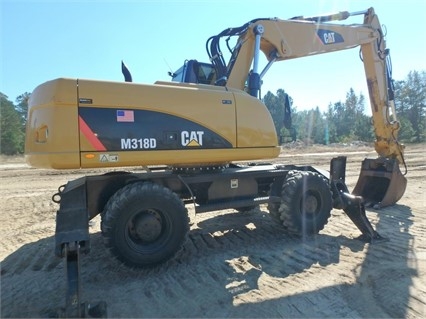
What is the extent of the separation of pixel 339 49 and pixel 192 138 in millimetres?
4303

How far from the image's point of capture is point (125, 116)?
14.7ft

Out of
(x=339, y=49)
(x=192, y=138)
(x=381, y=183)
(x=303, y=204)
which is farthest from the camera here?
(x=381, y=183)

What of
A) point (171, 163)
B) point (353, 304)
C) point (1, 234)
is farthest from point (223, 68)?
point (1, 234)

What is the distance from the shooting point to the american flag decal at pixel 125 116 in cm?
445

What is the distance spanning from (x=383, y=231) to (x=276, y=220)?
1.95 m

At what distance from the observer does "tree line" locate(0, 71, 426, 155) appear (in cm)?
3381

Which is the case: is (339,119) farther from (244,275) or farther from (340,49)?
(244,275)

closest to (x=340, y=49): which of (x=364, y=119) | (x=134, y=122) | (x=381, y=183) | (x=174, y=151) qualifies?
(x=381, y=183)

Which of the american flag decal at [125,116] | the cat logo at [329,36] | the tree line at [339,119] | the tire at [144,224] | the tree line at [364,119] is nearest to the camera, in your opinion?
the tire at [144,224]

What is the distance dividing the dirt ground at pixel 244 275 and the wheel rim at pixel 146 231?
1.07 feet

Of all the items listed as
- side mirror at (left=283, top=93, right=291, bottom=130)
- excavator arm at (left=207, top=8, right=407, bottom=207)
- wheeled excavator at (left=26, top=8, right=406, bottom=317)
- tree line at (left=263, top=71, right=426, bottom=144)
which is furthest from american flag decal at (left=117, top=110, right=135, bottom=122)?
tree line at (left=263, top=71, right=426, bottom=144)

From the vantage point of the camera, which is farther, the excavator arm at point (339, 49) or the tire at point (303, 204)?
the excavator arm at point (339, 49)

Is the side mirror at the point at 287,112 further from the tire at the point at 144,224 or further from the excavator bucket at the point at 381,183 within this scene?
the excavator bucket at the point at 381,183

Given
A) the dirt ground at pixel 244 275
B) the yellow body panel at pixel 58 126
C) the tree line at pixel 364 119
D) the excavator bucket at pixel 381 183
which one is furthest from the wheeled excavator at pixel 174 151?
the tree line at pixel 364 119
